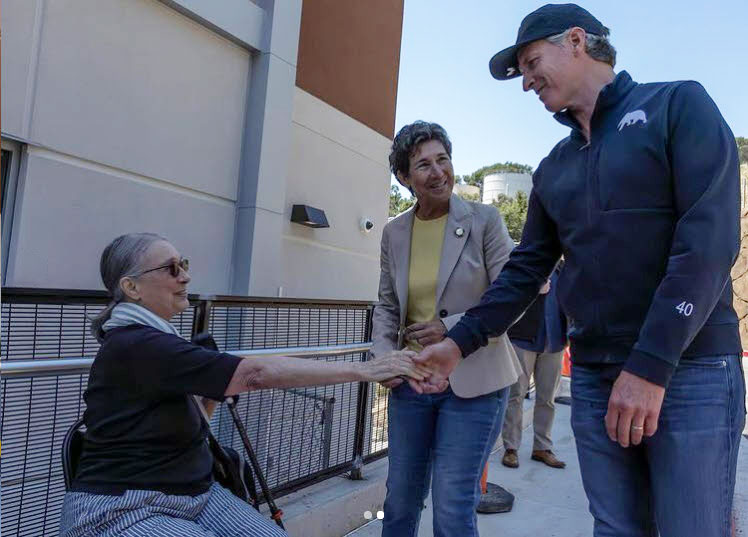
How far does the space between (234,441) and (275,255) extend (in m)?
2.73

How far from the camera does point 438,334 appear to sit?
7.17 ft

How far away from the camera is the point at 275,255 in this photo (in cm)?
566

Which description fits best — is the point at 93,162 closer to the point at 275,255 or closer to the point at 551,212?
the point at 275,255

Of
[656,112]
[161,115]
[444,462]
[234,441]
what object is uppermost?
[161,115]

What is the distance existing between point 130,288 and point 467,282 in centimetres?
125

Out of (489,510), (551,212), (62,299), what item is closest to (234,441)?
(62,299)

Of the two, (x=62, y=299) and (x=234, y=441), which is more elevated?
(x=62, y=299)

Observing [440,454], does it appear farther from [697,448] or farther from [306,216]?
[306,216]

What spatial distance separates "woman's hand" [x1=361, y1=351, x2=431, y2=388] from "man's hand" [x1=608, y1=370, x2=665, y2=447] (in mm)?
791

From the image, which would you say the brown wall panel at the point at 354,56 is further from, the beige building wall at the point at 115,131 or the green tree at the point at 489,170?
the green tree at the point at 489,170

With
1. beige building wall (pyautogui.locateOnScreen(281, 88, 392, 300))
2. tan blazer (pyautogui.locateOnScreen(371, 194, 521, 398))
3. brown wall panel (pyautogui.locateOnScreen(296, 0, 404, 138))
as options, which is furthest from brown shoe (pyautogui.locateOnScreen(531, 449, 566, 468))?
brown wall panel (pyautogui.locateOnScreen(296, 0, 404, 138))

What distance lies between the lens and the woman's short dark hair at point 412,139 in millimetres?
2379

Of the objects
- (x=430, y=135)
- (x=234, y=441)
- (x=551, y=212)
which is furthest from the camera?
(x=234, y=441)

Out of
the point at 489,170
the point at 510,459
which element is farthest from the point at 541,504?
the point at 489,170
